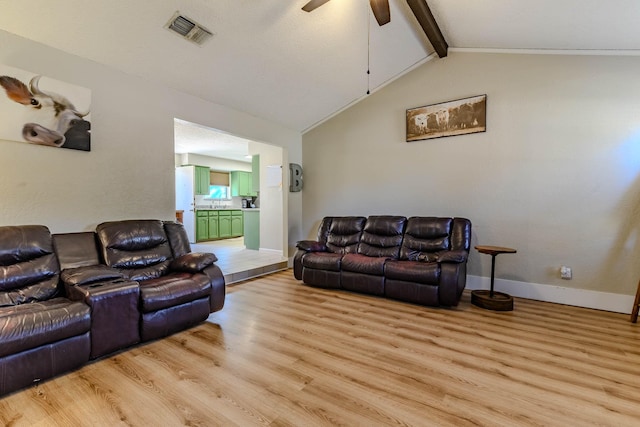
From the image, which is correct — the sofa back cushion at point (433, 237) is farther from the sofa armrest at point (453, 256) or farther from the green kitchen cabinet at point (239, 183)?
the green kitchen cabinet at point (239, 183)

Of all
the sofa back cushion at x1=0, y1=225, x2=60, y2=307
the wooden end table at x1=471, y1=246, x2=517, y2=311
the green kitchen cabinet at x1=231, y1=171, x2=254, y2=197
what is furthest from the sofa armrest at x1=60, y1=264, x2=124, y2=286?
the green kitchen cabinet at x1=231, y1=171, x2=254, y2=197

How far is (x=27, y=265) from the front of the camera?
230 centimetres

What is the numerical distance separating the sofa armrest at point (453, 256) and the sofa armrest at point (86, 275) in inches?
124

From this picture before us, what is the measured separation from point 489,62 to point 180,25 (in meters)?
3.69

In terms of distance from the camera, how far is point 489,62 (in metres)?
3.83

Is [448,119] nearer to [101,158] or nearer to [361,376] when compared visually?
[361,376]

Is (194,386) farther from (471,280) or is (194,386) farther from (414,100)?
(414,100)

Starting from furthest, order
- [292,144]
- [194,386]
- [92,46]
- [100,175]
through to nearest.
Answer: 1. [292,144]
2. [100,175]
3. [92,46]
4. [194,386]

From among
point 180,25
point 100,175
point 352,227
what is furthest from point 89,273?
point 352,227

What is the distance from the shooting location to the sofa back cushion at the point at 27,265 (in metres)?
2.19

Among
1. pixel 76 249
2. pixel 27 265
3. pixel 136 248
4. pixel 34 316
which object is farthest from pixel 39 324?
pixel 136 248

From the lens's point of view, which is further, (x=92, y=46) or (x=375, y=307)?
(x=375, y=307)

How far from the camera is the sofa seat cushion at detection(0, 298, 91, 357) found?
1.71 m

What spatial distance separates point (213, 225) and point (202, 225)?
36cm
